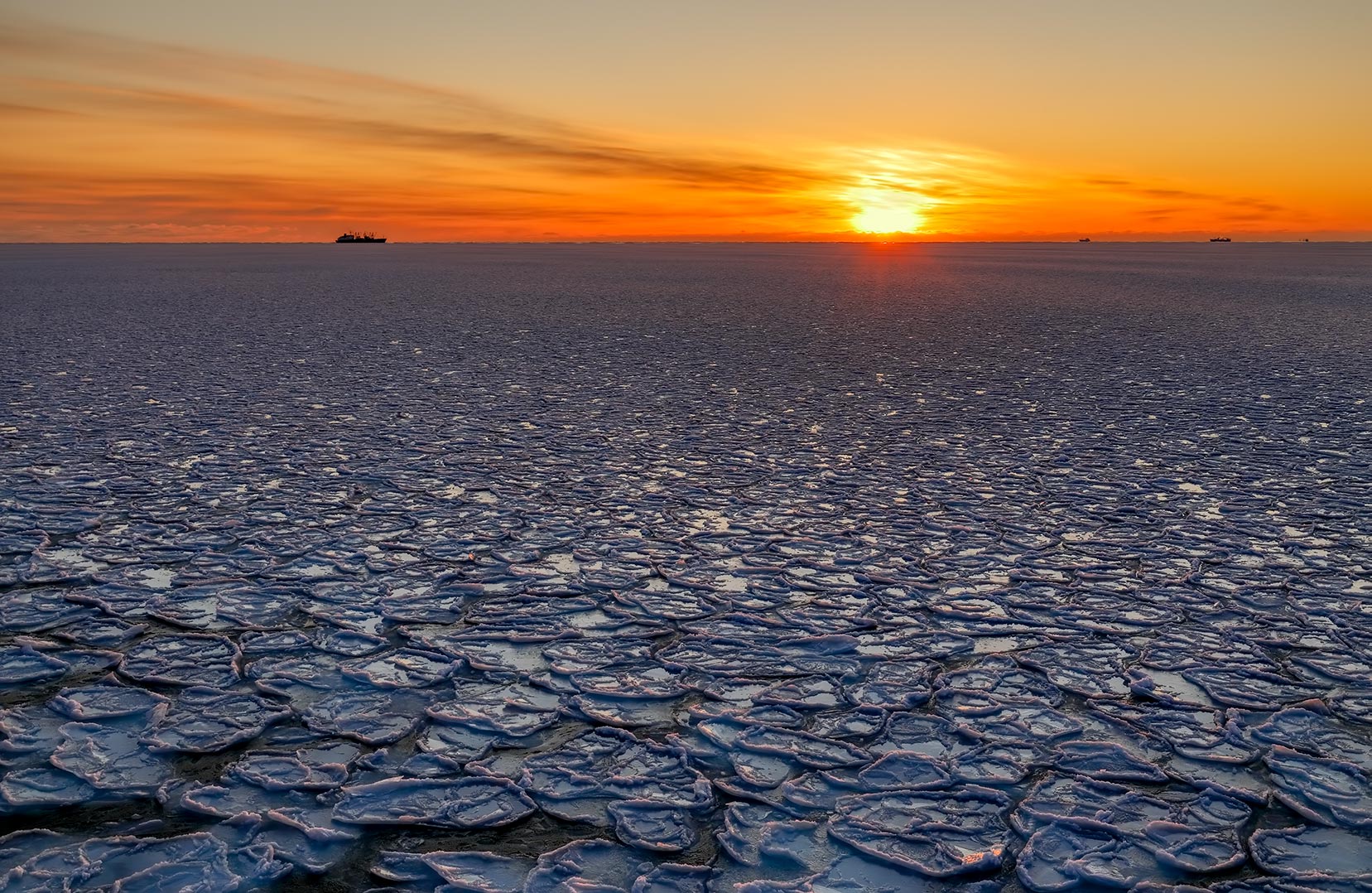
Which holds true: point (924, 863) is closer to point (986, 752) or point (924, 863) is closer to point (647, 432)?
point (986, 752)

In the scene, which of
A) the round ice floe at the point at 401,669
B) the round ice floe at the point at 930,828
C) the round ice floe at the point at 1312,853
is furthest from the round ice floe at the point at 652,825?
the round ice floe at the point at 1312,853

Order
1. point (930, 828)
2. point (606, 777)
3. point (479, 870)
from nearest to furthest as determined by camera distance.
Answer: point (479, 870), point (930, 828), point (606, 777)

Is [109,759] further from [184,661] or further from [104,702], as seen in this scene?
[184,661]

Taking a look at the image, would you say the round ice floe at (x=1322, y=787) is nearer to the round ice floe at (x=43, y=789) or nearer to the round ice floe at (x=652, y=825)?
the round ice floe at (x=652, y=825)

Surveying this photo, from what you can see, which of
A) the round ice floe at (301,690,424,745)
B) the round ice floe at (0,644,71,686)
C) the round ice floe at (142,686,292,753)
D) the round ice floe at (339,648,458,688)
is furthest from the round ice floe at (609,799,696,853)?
the round ice floe at (0,644,71,686)

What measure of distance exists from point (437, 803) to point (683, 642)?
1328mm

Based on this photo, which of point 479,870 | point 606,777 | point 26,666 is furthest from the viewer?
point 26,666

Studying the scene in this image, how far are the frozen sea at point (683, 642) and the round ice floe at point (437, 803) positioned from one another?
0.01 meters

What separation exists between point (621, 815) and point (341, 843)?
2.41 ft

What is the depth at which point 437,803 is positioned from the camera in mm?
2799

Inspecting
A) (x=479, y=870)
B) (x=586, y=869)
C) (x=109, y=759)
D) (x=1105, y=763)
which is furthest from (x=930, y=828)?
(x=109, y=759)

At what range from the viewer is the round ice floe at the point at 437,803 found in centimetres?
271

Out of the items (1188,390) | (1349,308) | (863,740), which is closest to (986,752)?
(863,740)

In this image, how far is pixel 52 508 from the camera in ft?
18.4
